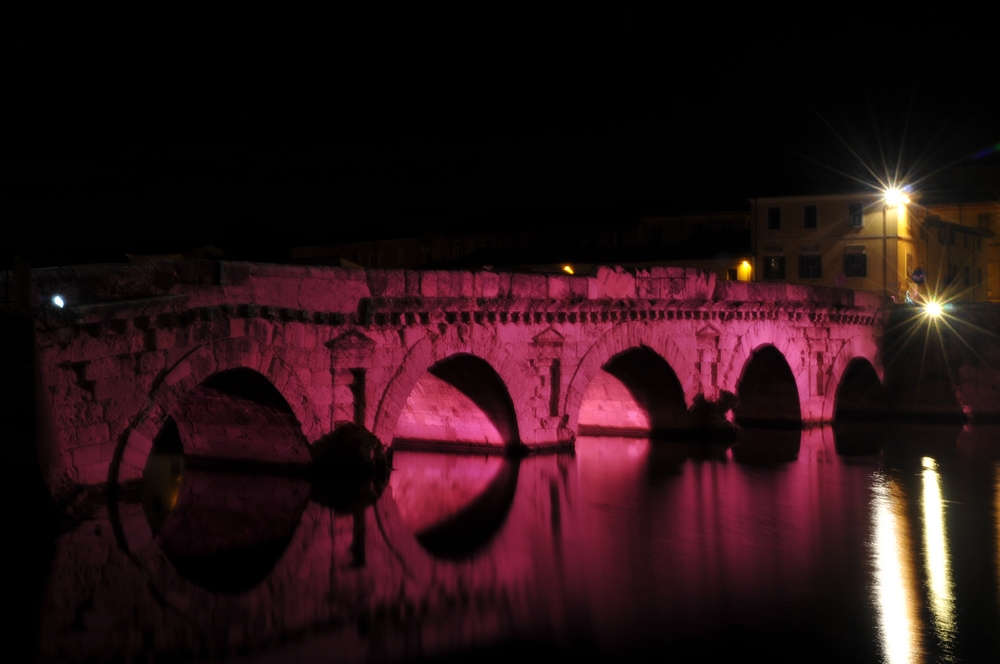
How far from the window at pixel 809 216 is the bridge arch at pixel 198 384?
30948 millimetres

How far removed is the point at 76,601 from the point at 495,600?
398 centimetres

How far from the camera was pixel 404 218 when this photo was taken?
198 feet

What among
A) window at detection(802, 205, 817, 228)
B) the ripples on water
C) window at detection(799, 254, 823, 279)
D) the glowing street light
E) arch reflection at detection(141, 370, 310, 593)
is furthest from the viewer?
window at detection(799, 254, 823, 279)

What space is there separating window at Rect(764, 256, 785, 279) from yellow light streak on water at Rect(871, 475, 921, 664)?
25.4 meters

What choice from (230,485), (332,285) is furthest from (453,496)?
(332,285)

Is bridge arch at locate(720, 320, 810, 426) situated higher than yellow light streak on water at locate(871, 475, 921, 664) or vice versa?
bridge arch at locate(720, 320, 810, 426)

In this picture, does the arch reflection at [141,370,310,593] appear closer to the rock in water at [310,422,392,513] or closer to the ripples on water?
the ripples on water

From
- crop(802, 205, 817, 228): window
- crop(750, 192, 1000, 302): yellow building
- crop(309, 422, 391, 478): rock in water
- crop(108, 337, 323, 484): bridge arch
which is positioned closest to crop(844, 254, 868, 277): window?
crop(750, 192, 1000, 302): yellow building

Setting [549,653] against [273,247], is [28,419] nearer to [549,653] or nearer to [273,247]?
[549,653]

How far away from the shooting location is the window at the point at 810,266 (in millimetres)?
43062

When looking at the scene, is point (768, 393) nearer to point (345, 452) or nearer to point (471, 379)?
point (471, 379)

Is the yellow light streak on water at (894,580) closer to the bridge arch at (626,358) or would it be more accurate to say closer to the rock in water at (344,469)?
the bridge arch at (626,358)

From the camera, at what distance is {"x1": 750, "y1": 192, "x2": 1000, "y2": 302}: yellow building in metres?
41.7

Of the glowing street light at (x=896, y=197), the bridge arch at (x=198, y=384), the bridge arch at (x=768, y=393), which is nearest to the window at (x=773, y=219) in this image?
the glowing street light at (x=896, y=197)
